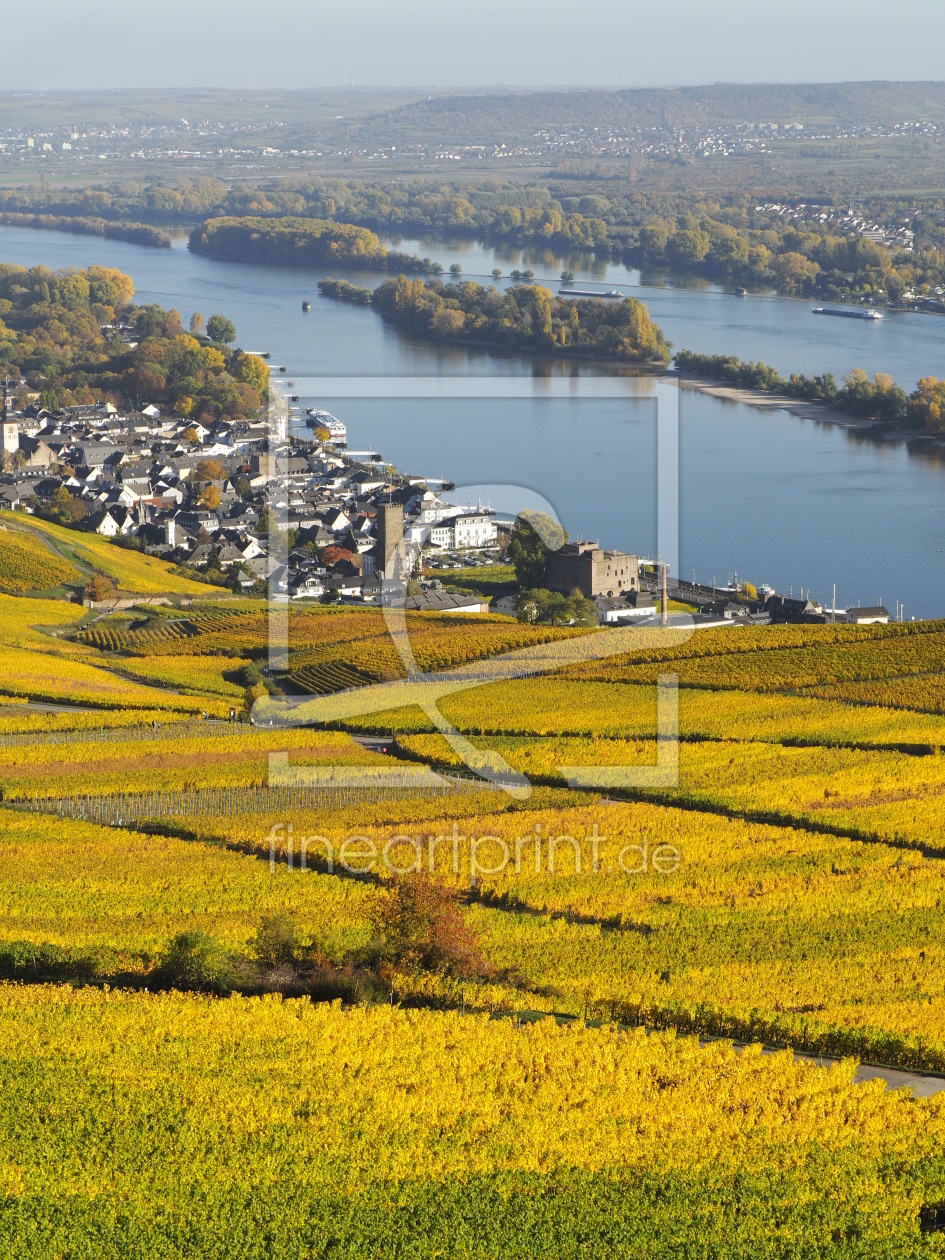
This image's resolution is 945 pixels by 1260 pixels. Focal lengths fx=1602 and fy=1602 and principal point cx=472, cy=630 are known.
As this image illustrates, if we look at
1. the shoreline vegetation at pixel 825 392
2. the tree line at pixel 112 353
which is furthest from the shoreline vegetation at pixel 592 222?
the tree line at pixel 112 353

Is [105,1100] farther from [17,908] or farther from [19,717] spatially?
[19,717]

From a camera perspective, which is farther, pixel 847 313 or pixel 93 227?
pixel 93 227

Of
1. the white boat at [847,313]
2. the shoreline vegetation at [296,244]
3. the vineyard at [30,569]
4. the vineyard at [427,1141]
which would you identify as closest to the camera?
the vineyard at [427,1141]

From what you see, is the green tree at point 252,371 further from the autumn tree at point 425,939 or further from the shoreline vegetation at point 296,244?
the autumn tree at point 425,939

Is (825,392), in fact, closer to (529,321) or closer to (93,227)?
(529,321)

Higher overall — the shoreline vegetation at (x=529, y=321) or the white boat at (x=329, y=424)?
the shoreline vegetation at (x=529, y=321)

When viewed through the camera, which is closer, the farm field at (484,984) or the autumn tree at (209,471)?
the farm field at (484,984)

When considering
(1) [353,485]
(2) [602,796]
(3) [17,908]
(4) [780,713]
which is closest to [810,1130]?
(3) [17,908]

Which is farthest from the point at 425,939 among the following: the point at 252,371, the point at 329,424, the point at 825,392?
the point at 252,371
